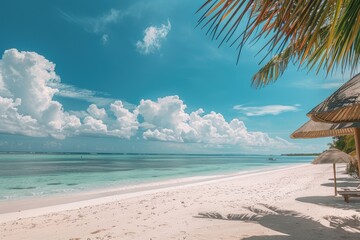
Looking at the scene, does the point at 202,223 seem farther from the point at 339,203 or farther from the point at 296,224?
the point at 339,203

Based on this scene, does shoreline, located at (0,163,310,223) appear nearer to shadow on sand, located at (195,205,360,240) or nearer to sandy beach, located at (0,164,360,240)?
sandy beach, located at (0,164,360,240)

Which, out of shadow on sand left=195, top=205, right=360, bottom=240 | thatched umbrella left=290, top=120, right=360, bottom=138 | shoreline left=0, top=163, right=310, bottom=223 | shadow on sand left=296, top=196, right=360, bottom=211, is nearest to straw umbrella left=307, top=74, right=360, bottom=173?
shadow on sand left=195, top=205, right=360, bottom=240

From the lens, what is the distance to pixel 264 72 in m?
5.93

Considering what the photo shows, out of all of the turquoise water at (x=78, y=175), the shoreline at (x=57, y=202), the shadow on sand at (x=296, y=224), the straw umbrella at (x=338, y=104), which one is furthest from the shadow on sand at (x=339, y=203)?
the turquoise water at (x=78, y=175)

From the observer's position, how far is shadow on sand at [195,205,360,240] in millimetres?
4578

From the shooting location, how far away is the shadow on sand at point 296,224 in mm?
4578

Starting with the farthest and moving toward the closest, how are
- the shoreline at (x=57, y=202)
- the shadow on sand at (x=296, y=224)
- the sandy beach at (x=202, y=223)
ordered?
the shoreline at (x=57, y=202)
the sandy beach at (x=202, y=223)
the shadow on sand at (x=296, y=224)

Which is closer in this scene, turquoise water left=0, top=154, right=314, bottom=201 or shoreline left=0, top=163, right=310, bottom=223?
shoreline left=0, top=163, right=310, bottom=223

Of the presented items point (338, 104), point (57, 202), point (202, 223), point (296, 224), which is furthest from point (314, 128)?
point (57, 202)

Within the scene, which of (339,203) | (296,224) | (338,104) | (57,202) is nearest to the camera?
(338,104)

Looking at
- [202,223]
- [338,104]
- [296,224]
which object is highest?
[338,104]

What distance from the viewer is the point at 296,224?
5.40m

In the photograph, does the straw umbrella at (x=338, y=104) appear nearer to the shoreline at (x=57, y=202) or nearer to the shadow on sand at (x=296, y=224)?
the shadow on sand at (x=296, y=224)

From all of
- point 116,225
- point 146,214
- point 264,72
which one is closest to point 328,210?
point 264,72
